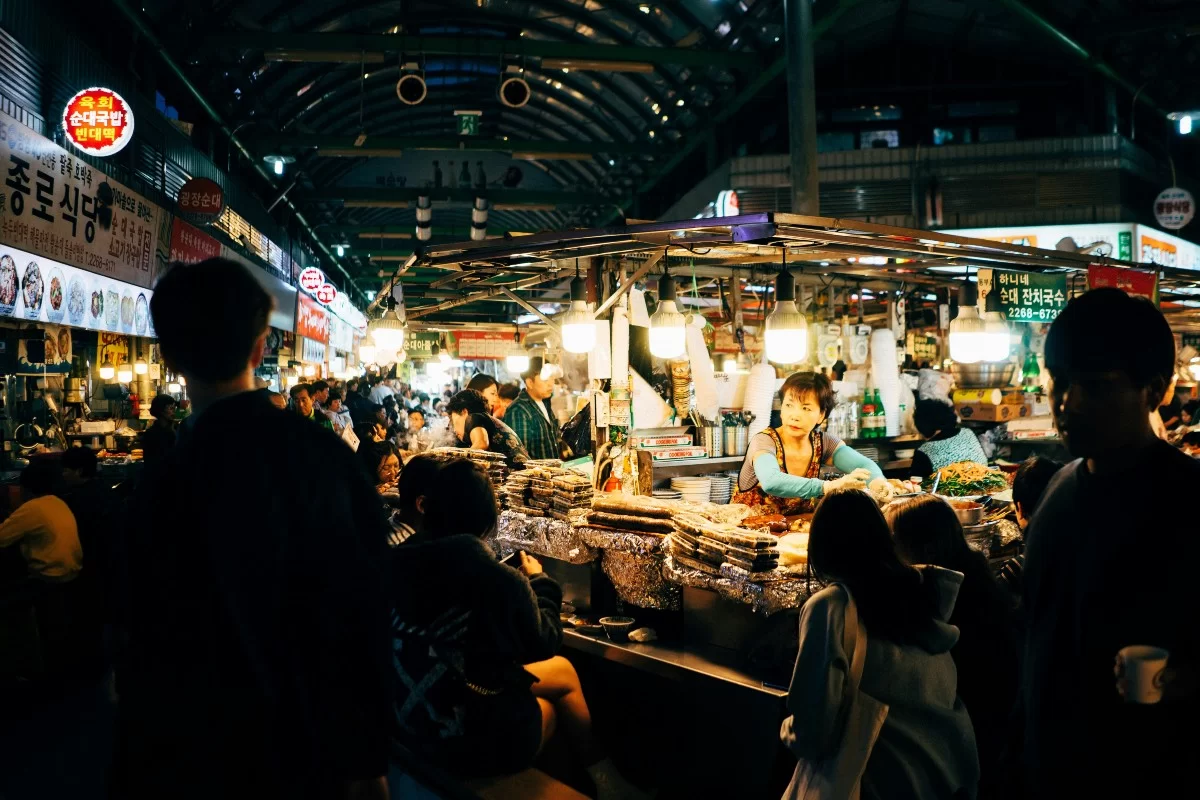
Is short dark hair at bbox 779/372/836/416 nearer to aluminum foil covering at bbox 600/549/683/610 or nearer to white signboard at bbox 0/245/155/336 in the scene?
aluminum foil covering at bbox 600/549/683/610

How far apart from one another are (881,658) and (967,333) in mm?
4944

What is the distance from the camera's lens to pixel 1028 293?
8609mm

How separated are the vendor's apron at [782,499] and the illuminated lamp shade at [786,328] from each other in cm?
58

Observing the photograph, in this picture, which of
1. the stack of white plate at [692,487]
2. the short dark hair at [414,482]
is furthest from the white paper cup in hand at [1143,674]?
the stack of white plate at [692,487]

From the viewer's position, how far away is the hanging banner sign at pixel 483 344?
62.0 ft

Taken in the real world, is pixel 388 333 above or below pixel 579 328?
above

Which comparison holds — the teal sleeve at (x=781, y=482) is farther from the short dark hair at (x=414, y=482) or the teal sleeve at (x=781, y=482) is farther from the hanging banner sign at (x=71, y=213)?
the hanging banner sign at (x=71, y=213)

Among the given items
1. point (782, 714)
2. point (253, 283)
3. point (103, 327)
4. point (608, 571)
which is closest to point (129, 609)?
point (253, 283)

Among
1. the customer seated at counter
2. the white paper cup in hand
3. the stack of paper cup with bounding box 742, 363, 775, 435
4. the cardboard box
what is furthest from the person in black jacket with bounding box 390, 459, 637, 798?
the cardboard box

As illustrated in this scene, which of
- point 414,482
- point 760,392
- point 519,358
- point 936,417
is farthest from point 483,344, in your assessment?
point 414,482

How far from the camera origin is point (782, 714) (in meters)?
3.79

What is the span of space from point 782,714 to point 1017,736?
162cm

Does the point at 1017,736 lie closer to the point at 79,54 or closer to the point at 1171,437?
the point at 1171,437

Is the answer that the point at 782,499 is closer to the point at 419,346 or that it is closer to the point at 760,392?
the point at 760,392
